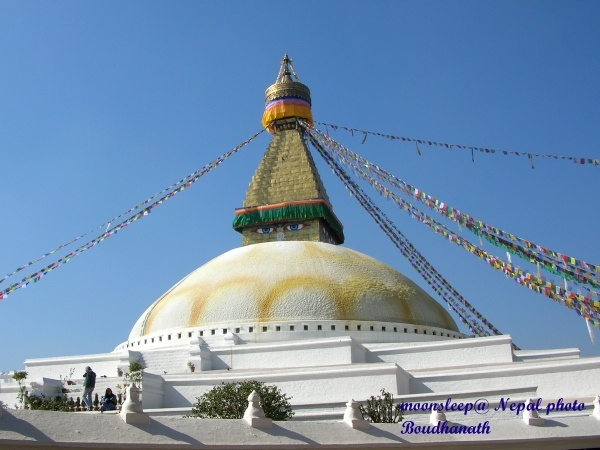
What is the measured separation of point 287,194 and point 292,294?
7.54m

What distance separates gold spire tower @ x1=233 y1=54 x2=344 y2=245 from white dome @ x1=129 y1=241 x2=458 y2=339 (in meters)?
3.68

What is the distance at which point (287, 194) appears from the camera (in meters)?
23.3

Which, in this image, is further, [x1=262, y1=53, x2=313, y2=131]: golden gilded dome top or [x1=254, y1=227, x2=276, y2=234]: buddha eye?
[x1=262, y1=53, x2=313, y2=131]: golden gilded dome top

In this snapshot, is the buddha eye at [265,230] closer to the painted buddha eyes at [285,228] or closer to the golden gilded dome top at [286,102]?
the painted buddha eyes at [285,228]

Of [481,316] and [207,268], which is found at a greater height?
[207,268]

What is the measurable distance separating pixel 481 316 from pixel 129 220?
11129mm

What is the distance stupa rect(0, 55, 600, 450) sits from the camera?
11.8 m

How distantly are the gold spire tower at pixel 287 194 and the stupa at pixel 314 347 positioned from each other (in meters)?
3.14

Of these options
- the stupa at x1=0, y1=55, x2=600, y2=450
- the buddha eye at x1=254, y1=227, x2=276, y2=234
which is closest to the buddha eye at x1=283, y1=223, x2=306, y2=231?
the buddha eye at x1=254, y1=227, x2=276, y2=234

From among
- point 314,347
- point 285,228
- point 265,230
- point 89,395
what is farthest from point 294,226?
point 89,395

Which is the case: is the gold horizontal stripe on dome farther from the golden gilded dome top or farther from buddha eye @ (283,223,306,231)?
buddha eye @ (283,223,306,231)

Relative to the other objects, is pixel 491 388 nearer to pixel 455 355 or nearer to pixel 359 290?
pixel 455 355

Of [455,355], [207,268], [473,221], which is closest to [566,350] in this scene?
[455,355]

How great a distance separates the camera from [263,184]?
23812 millimetres
